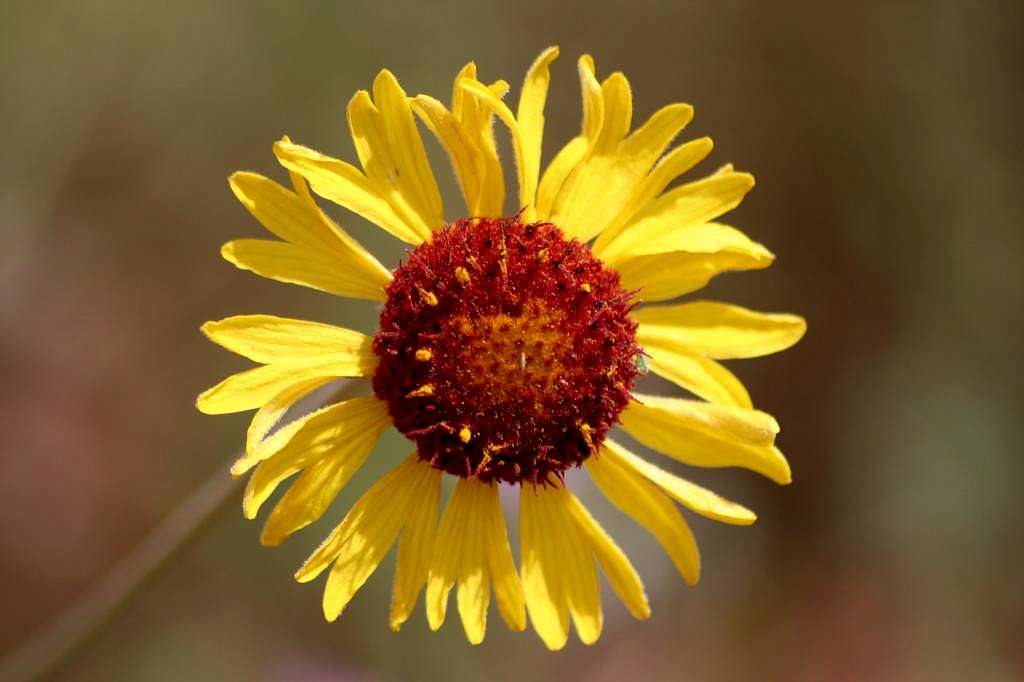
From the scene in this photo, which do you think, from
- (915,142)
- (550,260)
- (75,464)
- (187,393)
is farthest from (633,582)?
(915,142)

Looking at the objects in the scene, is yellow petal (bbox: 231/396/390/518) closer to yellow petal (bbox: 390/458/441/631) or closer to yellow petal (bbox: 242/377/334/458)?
yellow petal (bbox: 242/377/334/458)

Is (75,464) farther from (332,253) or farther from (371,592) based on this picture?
(332,253)

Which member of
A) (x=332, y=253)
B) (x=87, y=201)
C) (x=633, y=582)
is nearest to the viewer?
(x=332, y=253)

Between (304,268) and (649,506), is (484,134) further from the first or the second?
(649,506)

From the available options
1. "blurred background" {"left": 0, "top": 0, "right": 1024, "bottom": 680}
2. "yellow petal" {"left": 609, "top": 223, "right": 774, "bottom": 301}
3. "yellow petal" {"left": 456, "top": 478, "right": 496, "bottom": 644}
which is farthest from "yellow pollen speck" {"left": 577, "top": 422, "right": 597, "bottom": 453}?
"blurred background" {"left": 0, "top": 0, "right": 1024, "bottom": 680}

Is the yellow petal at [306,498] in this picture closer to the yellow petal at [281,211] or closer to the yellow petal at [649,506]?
the yellow petal at [281,211]

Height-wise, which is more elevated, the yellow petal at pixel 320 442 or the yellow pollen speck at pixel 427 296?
the yellow pollen speck at pixel 427 296

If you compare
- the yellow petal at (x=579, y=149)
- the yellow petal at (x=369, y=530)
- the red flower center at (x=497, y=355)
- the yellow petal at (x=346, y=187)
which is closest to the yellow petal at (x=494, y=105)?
the yellow petal at (x=579, y=149)
